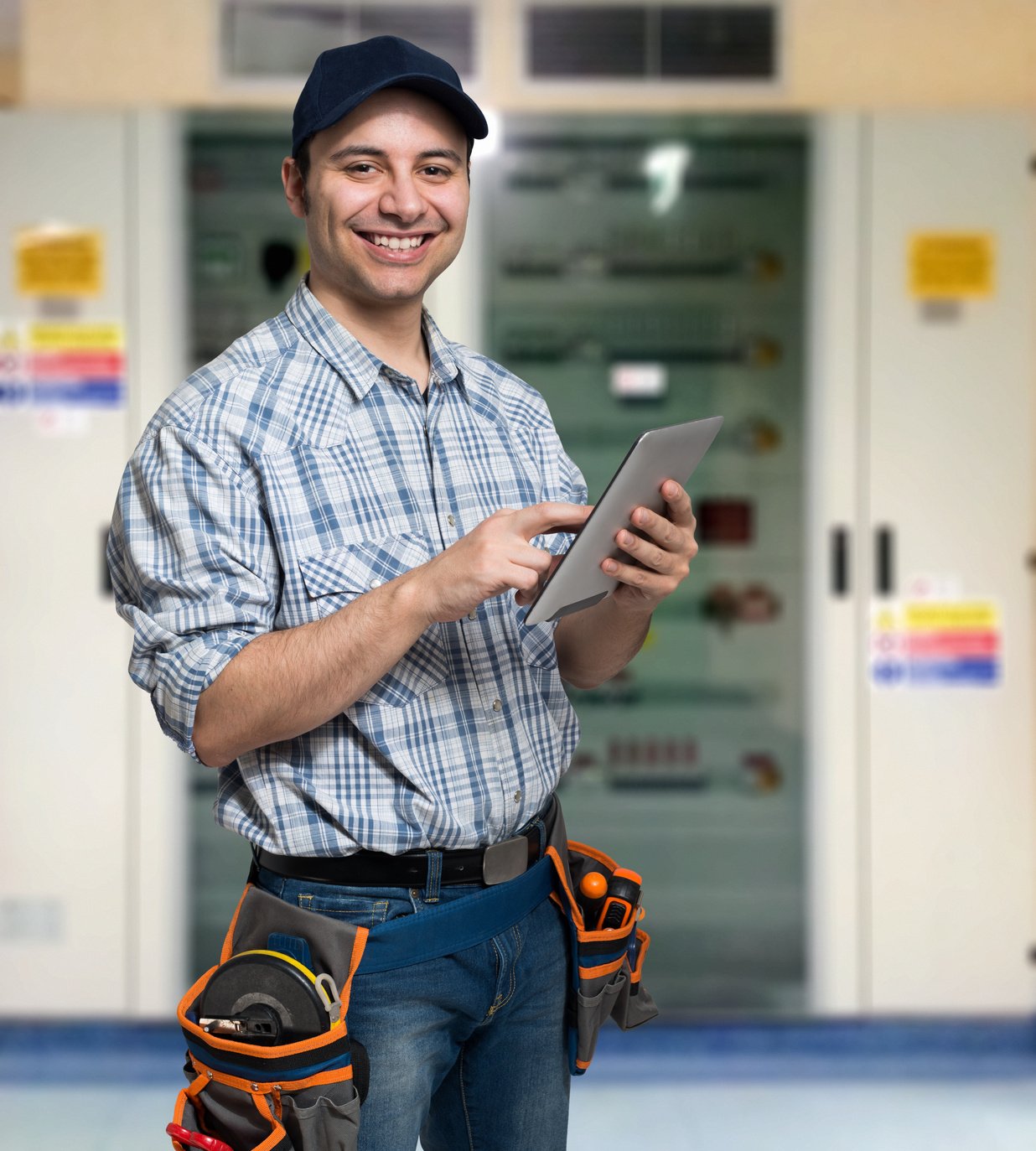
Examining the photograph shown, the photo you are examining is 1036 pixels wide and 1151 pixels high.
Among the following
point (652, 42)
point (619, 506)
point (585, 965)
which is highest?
point (652, 42)

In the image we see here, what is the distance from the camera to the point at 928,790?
9.77 ft

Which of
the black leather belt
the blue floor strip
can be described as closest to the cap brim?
the black leather belt

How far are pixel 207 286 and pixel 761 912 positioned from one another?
213 centimetres

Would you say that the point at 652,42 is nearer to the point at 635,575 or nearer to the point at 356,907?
the point at 635,575

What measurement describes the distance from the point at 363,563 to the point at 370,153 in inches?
16.4

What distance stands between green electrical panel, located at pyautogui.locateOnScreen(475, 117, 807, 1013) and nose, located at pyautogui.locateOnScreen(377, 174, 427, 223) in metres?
1.85

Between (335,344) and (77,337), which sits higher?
(77,337)

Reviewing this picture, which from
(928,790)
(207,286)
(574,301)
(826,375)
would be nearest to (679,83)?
(574,301)

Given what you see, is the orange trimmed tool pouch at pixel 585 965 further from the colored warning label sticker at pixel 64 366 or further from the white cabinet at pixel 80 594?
the colored warning label sticker at pixel 64 366

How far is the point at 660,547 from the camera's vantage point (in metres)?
1.22

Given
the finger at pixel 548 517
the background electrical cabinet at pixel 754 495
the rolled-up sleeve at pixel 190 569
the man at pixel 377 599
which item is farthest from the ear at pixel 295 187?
the background electrical cabinet at pixel 754 495

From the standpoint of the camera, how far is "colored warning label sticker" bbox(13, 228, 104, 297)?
292 centimetres

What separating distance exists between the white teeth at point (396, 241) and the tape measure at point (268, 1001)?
0.72m

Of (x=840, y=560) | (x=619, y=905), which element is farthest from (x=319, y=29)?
(x=619, y=905)
